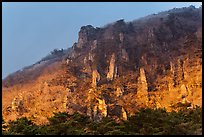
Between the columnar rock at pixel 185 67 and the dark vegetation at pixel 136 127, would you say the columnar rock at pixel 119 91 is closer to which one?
the columnar rock at pixel 185 67

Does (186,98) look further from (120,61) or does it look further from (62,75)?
(62,75)

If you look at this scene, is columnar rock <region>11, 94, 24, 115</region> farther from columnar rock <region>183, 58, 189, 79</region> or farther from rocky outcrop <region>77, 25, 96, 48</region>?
columnar rock <region>183, 58, 189, 79</region>

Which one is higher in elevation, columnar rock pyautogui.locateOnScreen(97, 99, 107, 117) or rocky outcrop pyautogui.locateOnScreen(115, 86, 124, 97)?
rocky outcrop pyautogui.locateOnScreen(115, 86, 124, 97)

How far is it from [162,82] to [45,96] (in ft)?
17.3

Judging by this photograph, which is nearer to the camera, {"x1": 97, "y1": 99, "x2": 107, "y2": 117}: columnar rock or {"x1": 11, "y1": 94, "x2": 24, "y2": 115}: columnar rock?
{"x1": 97, "y1": 99, "x2": 107, "y2": 117}: columnar rock

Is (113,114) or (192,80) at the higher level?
(192,80)

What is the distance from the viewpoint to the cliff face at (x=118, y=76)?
50.3 feet

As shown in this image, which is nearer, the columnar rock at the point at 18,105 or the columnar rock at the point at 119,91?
the columnar rock at the point at 119,91

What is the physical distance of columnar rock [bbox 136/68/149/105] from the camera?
612 inches

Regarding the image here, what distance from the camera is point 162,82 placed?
16094 mm

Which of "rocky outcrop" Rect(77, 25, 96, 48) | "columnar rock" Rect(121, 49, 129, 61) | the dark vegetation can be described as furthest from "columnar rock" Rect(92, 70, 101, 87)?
the dark vegetation

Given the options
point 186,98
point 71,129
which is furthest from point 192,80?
point 71,129

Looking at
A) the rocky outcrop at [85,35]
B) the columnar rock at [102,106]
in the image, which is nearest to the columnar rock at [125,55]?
the rocky outcrop at [85,35]

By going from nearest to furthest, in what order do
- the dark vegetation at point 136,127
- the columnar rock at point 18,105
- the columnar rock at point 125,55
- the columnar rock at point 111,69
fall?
the dark vegetation at point 136,127 < the columnar rock at point 18,105 < the columnar rock at point 111,69 < the columnar rock at point 125,55
